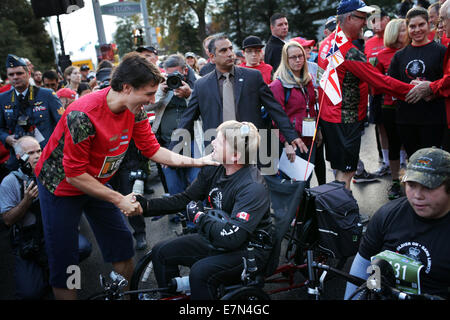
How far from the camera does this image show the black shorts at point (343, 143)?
13.9 feet

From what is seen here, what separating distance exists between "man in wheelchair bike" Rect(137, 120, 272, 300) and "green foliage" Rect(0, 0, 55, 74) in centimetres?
3032

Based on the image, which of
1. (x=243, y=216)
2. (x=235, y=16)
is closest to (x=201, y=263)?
(x=243, y=216)

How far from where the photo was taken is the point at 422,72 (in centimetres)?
410

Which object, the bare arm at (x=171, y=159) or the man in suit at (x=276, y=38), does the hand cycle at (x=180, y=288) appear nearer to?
the bare arm at (x=171, y=159)

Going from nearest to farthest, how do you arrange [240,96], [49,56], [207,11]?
[240,96] → [207,11] → [49,56]

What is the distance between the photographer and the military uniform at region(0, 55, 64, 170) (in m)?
4.74

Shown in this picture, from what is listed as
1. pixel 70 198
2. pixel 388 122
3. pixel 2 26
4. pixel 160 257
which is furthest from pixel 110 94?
pixel 2 26

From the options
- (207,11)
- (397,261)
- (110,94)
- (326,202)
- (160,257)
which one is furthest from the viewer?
(207,11)

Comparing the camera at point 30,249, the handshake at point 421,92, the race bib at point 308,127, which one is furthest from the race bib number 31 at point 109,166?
the handshake at point 421,92

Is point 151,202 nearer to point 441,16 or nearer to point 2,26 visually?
point 441,16

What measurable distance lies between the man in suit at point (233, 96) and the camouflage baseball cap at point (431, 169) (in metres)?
1.93

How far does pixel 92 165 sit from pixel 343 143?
270 centimetres

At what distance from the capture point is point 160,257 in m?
2.87
